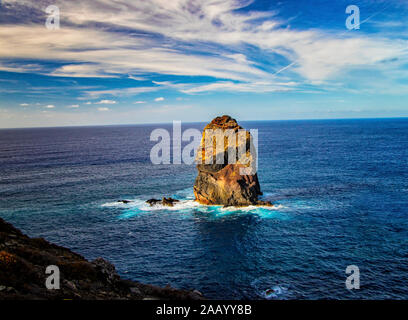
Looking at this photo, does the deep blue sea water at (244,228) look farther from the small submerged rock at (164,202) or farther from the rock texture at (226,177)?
the rock texture at (226,177)

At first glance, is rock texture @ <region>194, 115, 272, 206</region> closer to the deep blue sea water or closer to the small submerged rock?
the deep blue sea water

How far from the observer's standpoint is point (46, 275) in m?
19.1

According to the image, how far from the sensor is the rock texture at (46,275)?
54.4ft

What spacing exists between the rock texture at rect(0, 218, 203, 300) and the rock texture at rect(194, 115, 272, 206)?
4768 centimetres

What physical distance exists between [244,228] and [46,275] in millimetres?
42422

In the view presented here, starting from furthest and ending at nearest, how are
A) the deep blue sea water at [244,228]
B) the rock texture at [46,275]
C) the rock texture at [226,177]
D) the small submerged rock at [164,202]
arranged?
the small submerged rock at [164,202] < the rock texture at [226,177] < the deep blue sea water at [244,228] < the rock texture at [46,275]

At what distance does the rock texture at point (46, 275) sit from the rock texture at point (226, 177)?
4768 cm

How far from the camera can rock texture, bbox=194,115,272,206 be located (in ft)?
228

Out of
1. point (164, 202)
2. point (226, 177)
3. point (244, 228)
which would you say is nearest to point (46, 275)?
point (244, 228)

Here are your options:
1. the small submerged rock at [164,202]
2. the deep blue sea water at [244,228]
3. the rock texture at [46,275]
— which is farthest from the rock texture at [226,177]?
the rock texture at [46,275]

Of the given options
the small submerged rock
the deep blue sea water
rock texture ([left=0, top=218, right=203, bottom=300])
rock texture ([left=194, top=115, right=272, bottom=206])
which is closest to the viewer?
rock texture ([left=0, top=218, right=203, bottom=300])

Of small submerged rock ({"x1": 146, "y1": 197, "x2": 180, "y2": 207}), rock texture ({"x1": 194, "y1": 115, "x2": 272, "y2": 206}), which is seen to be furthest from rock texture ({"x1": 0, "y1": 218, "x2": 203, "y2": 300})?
rock texture ({"x1": 194, "y1": 115, "x2": 272, "y2": 206})

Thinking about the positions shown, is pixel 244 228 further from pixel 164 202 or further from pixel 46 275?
pixel 46 275
